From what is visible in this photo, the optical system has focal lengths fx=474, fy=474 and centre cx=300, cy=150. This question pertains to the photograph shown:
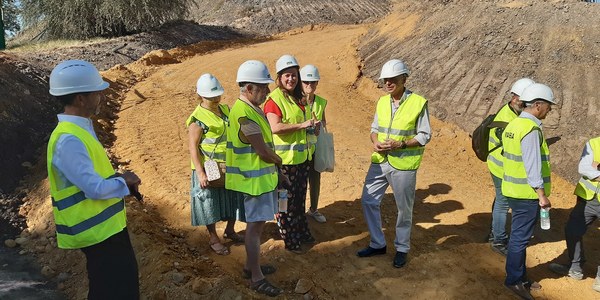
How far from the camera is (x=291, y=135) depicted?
434cm

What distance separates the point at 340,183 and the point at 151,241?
2932mm

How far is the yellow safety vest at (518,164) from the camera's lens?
150 inches

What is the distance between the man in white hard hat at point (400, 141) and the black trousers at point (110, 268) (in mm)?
2329

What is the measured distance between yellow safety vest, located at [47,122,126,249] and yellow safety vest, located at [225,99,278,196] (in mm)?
1178

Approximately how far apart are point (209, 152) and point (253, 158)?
0.82 m

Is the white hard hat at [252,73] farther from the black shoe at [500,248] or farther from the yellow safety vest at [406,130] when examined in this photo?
the black shoe at [500,248]

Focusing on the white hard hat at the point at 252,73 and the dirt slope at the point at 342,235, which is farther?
the dirt slope at the point at 342,235

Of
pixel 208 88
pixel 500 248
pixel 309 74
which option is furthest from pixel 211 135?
pixel 500 248

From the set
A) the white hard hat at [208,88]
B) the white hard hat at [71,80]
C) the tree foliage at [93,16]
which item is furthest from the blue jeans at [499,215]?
the tree foliage at [93,16]

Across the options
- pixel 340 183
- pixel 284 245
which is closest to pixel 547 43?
pixel 340 183

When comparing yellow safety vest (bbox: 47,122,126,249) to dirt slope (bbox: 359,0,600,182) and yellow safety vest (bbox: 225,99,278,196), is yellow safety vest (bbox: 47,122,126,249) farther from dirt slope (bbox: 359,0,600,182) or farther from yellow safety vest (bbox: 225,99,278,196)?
dirt slope (bbox: 359,0,600,182)

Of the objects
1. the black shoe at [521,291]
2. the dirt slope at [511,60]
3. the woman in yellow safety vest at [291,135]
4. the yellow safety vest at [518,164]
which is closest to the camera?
the yellow safety vest at [518,164]

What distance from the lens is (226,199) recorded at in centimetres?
434

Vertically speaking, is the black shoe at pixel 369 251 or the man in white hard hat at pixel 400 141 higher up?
the man in white hard hat at pixel 400 141
